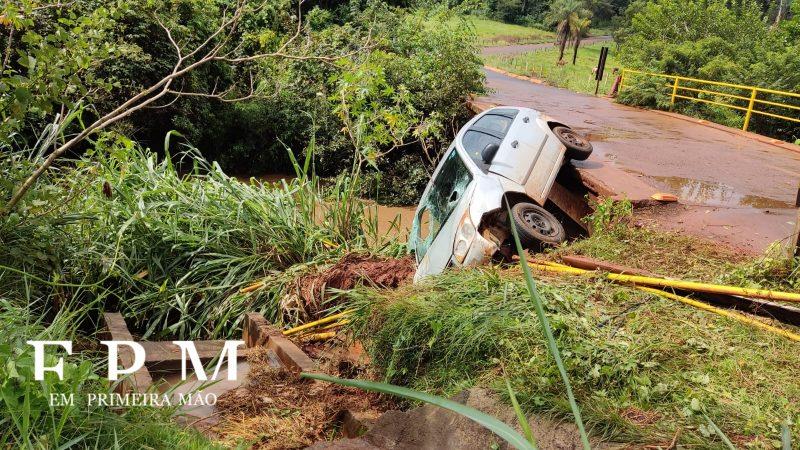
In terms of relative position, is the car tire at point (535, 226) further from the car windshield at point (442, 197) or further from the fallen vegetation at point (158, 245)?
the fallen vegetation at point (158, 245)

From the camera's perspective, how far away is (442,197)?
7957 millimetres

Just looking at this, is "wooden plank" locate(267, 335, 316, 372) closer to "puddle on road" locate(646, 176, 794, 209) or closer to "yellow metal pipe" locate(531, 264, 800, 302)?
"yellow metal pipe" locate(531, 264, 800, 302)

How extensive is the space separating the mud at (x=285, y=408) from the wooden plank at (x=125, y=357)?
52 cm

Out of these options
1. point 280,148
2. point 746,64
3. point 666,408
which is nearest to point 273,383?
point 666,408

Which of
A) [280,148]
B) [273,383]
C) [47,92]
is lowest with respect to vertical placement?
[280,148]

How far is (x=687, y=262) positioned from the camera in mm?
6258

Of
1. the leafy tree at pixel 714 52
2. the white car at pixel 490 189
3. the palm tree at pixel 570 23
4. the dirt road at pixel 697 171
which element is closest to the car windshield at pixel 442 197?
the white car at pixel 490 189

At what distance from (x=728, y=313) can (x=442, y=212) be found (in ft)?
11.7

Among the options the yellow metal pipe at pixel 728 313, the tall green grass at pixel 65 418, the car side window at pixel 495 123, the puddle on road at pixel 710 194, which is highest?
the car side window at pixel 495 123

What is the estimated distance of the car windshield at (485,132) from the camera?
809cm

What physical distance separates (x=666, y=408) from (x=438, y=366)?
1436 millimetres

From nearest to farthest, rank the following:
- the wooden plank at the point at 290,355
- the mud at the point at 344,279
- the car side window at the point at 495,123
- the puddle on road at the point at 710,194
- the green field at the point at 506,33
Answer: the wooden plank at the point at 290,355 → the mud at the point at 344,279 → the car side window at the point at 495,123 → the puddle on road at the point at 710,194 → the green field at the point at 506,33

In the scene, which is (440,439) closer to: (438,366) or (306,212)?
(438,366)

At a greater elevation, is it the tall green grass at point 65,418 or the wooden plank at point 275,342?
the tall green grass at point 65,418
